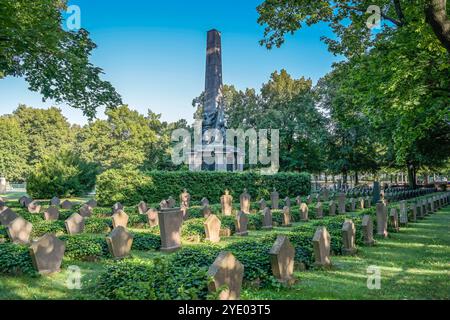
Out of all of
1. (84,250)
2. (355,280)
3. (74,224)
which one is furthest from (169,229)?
(355,280)

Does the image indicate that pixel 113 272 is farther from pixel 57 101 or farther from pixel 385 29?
pixel 57 101

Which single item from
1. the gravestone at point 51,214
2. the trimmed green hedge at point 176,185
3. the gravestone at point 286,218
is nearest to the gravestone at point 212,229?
the gravestone at point 286,218

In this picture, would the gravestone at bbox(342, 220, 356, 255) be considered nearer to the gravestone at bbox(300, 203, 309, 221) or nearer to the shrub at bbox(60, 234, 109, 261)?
the shrub at bbox(60, 234, 109, 261)

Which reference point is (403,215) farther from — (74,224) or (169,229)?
(74,224)

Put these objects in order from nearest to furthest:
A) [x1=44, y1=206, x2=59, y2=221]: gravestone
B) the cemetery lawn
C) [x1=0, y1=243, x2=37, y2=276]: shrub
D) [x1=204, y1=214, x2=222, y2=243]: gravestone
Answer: the cemetery lawn < [x1=0, y1=243, x2=37, y2=276]: shrub < [x1=204, y1=214, x2=222, y2=243]: gravestone < [x1=44, y1=206, x2=59, y2=221]: gravestone

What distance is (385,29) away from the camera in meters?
15.8

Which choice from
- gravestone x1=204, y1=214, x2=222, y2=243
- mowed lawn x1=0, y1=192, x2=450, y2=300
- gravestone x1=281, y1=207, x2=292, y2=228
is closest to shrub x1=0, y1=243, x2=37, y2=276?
mowed lawn x1=0, y1=192, x2=450, y2=300

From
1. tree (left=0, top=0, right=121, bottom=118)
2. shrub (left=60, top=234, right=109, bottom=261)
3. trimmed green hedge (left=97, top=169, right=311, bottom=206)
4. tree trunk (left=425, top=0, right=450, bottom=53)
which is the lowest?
shrub (left=60, top=234, right=109, bottom=261)

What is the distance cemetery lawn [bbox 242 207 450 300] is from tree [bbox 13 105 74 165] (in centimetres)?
6578

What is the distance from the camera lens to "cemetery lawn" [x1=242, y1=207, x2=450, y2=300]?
5.71 m

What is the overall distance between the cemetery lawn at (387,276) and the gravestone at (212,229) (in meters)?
4.09

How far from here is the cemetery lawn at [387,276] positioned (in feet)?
18.7

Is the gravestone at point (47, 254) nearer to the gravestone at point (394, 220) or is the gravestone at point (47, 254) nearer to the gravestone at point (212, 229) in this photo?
the gravestone at point (212, 229)

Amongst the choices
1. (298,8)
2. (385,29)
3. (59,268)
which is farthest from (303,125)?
(59,268)
